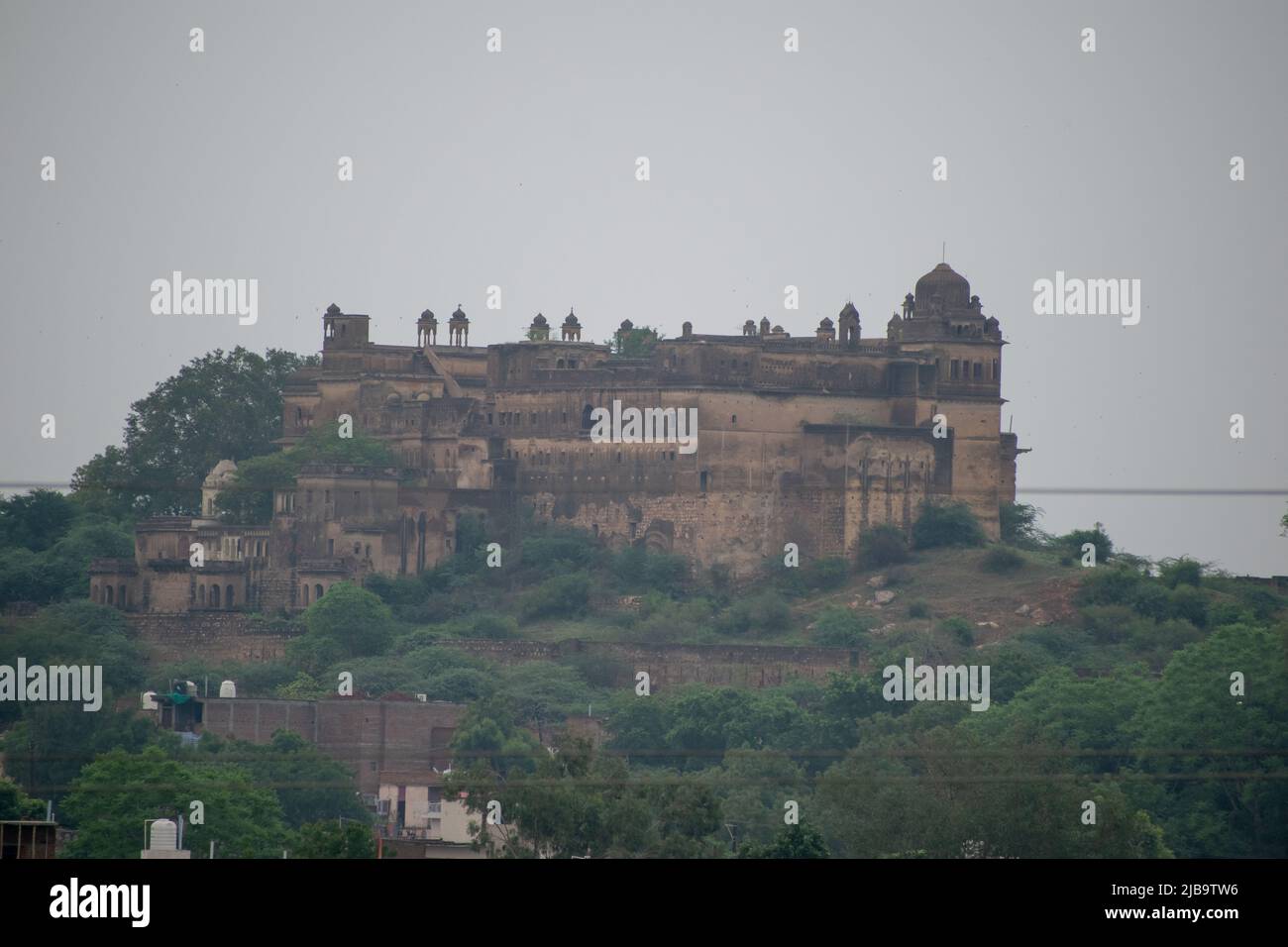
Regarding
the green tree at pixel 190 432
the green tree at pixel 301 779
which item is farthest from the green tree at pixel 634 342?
the green tree at pixel 301 779

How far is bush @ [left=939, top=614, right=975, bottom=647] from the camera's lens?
79.9m

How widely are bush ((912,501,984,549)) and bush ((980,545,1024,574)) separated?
1.24 metres

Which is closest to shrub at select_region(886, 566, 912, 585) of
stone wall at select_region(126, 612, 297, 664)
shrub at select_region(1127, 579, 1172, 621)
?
shrub at select_region(1127, 579, 1172, 621)

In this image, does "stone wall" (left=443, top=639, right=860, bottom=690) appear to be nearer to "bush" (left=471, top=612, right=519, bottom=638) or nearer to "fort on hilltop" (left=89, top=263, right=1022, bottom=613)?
"bush" (left=471, top=612, right=519, bottom=638)

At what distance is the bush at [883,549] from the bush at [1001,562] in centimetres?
206

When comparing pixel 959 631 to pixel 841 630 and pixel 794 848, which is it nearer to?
pixel 841 630

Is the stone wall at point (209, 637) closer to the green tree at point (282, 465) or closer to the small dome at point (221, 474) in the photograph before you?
the green tree at point (282, 465)

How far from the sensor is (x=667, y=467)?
84.6 meters

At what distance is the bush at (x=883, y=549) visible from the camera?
84062mm

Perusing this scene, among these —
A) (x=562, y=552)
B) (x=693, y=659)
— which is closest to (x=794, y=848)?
(x=693, y=659)

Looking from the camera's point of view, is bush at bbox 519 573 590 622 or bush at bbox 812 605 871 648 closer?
bush at bbox 812 605 871 648

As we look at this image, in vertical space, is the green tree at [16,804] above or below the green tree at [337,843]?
below

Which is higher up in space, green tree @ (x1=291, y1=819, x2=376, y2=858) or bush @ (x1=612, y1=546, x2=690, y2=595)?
bush @ (x1=612, y1=546, x2=690, y2=595)
